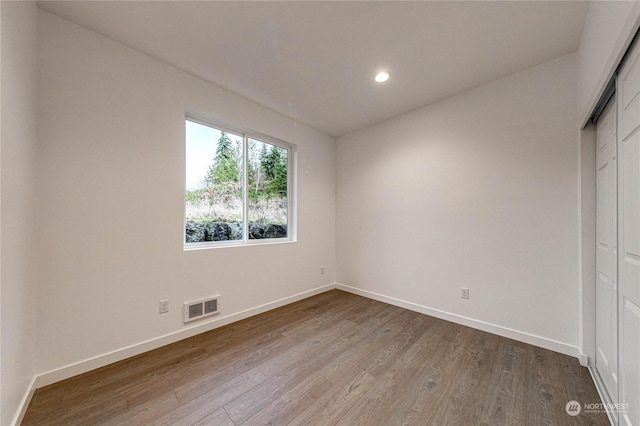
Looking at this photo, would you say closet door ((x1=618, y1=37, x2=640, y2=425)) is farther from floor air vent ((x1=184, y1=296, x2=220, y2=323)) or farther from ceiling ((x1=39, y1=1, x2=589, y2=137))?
floor air vent ((x1=184, y1=296, x2=220, y2=323))

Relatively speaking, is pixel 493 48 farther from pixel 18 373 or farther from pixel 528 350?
pixel 18 373

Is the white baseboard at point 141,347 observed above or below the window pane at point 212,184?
below

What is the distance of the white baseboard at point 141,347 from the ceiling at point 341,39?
104 inches

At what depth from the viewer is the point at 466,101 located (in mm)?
2699

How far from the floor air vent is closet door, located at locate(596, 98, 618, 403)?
10.3 feet

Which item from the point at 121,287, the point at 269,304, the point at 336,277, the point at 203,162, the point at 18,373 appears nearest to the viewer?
the point at 18,373

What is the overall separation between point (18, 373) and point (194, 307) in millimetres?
1145

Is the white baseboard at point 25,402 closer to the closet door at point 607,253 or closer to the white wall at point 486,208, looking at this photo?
the white wall at point 486,208

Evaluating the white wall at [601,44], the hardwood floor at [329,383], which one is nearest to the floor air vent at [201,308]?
the hardwood floor at [329,383]

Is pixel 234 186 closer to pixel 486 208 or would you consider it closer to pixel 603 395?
pixel 486 208

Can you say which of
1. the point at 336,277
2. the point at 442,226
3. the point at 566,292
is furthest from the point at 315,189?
the point at 566,292

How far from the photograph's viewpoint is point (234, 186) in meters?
2.98

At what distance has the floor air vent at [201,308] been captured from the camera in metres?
2.37

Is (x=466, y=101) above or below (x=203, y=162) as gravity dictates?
above
